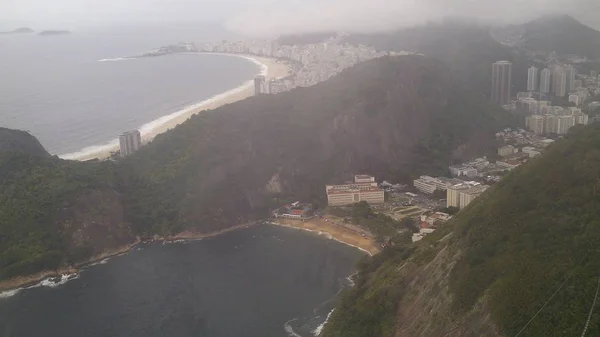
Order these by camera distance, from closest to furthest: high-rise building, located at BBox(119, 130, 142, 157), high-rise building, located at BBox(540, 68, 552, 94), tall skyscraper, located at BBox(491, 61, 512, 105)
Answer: high-rise building, located at BBox(119, 130, 142, 157) → tall skyscraper, located at BBox(491, 61, 512, 105) → high-rise building, located at BBox(540, 68, 552, 94)

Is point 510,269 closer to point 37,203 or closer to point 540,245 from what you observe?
point 540,245

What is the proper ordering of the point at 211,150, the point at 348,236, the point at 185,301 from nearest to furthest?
the point at 185,301, the point at 348,236, the point at 211,150

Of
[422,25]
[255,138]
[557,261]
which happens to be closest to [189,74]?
[422,25]

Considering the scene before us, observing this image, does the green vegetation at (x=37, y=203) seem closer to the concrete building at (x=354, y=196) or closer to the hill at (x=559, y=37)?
the concrete building at (x=354, y=196)

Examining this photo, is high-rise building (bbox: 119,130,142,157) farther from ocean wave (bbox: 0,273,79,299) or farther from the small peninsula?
the small peninsula

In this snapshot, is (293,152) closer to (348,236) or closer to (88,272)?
(348,236)

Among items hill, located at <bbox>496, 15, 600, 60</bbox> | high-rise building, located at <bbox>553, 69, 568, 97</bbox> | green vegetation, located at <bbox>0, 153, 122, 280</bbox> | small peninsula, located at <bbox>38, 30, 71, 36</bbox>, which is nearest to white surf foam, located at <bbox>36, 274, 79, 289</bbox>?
green vegetation, located at <bbox>0, 153, 122, 280</bbox>
